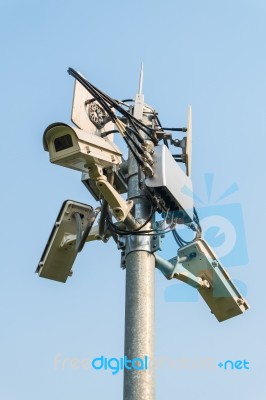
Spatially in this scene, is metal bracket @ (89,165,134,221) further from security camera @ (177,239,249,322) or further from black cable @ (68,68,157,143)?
security camera @ (177,239,249,322)

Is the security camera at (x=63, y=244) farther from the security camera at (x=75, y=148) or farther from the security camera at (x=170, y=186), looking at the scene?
the security camera at (x=75, y=148)

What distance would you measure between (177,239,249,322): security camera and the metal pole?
2.89 feet

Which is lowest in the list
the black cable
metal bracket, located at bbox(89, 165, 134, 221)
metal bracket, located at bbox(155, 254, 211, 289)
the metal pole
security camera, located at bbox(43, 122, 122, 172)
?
the metal pole

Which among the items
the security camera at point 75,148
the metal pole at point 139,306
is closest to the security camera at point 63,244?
the metal pole at point 139,306

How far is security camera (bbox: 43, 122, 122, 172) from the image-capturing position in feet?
16.9

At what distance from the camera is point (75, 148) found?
515 cm

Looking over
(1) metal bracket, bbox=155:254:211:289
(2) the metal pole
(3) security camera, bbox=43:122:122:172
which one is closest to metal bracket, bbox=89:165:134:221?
(3) security camera, bbox=43:122:122:172

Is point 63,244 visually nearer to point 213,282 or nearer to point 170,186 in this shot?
point 170,186

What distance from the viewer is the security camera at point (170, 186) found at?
553 cm

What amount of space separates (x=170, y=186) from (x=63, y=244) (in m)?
1.10

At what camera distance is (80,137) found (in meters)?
5.17

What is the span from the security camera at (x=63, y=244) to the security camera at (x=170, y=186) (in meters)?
0.63

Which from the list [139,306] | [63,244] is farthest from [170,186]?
[63,244]

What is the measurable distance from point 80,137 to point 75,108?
0.57 metres
